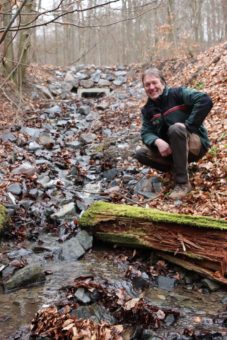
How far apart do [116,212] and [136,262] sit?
600 mm

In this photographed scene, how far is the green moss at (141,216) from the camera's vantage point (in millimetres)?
3985

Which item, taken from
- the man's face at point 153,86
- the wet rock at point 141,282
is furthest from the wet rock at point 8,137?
the wet rock at point 141,282

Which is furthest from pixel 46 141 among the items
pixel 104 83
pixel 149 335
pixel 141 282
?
pixel 104 83

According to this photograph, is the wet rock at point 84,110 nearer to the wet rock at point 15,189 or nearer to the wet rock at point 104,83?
the wet rock at point 104,83

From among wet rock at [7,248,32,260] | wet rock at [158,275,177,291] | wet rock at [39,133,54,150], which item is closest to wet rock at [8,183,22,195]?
wet rock at [7,248,32,260]

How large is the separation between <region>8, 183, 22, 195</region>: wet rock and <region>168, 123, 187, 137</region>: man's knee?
259cm

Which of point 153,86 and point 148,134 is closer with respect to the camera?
point 153,86

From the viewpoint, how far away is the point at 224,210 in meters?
4.84

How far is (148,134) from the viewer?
18.2 feet

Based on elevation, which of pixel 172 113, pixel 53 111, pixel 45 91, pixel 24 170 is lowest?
pixel 24 170

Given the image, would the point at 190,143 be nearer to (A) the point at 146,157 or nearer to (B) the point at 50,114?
(A) the point at 146,157

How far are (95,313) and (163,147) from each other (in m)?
2.58

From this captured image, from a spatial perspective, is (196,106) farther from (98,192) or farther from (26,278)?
(26,278)

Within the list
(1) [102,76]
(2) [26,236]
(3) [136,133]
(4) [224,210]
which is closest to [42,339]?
(2) [26,236]
